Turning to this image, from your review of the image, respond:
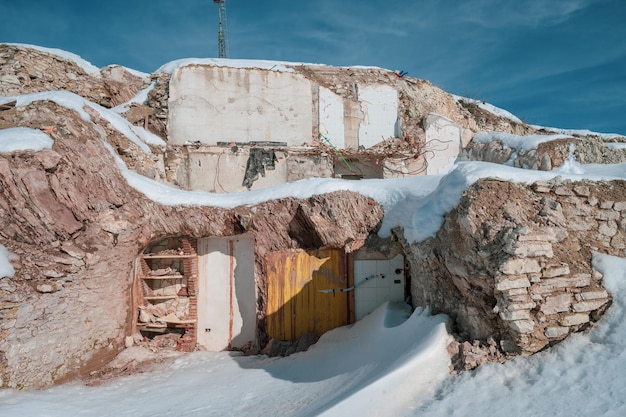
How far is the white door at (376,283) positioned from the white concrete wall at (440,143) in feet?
20.0

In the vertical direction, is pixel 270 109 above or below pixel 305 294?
above

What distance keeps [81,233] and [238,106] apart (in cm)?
592

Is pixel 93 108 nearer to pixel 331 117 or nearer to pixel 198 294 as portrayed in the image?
pixel 198 294

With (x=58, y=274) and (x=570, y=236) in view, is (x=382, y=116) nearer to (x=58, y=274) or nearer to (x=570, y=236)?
(x=570, y=236)

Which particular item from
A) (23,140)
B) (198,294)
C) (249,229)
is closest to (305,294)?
(249,229)

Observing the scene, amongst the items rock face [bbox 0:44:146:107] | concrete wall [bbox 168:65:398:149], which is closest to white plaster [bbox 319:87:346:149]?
concrete wall [bbox 168:65:398:149]

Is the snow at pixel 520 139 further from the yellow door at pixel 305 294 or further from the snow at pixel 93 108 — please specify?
the snow at pixel 93 108

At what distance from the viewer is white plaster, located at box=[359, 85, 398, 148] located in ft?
40.9

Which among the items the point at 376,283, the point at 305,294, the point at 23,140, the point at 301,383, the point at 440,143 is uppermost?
the point at 440,143

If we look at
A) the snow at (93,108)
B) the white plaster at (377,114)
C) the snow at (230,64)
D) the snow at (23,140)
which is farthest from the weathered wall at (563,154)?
the snow at (23,140)

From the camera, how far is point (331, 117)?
12.2 metres

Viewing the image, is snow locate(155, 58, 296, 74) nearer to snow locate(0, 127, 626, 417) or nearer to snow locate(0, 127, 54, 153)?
snow locate(0, 127, 626, 417)

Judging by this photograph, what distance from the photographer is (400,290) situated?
279 inches

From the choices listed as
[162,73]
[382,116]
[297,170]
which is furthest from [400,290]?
[162,73]
